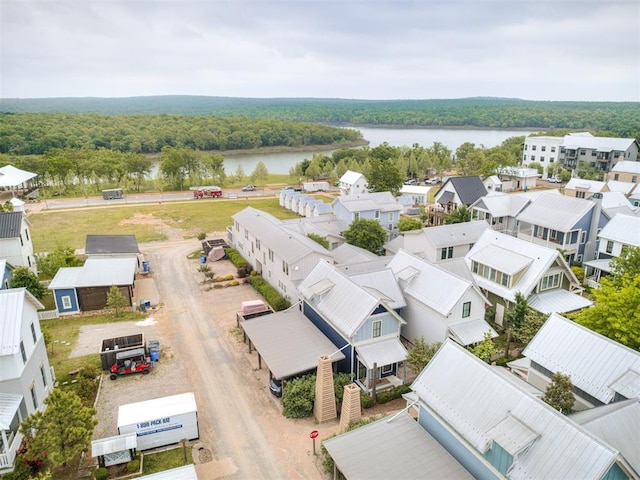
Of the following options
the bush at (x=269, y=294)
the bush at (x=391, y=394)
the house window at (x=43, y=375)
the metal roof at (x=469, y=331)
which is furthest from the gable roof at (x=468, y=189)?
the house window at (x=43, y=375)

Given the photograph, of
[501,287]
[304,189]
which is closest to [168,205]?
[304,189]

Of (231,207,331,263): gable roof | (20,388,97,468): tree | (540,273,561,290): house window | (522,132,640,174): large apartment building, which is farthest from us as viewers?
(522,132,640,174): large apartment building

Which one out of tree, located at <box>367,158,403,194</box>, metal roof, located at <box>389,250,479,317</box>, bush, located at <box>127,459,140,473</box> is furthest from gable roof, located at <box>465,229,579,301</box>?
tree, located at <box>367,158,403,194</box>

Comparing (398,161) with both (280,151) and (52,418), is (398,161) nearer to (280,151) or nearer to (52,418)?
(280,151)

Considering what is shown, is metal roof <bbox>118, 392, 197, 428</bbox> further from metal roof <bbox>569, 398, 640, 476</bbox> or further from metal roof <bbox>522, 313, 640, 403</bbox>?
metal roof <bbox>522, 313, 640, 403</bbox>

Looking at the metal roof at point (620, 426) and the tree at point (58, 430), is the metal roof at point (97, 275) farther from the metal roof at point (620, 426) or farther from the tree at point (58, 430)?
the metal roof at point (620, 426)

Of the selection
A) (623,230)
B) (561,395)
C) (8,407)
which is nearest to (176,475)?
(8,407)
